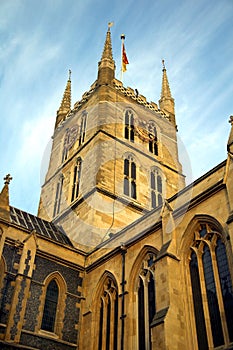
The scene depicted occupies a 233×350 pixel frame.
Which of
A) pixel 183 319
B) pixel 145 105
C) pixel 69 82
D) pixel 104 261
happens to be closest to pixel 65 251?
pixel 104 261

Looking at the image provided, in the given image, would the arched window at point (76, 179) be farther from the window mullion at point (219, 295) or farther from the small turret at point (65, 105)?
the window mullion at point (219, 295)

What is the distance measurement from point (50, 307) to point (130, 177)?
1276 centimetres

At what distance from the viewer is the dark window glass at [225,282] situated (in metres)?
13.0

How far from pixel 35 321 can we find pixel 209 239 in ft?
26.3

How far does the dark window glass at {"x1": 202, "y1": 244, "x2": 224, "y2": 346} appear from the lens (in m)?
13.1

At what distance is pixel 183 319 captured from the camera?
45.9ft

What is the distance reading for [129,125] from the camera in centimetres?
3281

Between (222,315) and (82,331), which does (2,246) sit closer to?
(82,331)

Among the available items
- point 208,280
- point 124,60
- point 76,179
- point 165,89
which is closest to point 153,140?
point 76,179

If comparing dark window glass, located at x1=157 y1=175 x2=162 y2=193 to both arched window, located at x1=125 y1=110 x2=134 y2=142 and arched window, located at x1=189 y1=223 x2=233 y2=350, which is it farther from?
arched window, located at x1=189 y1=223 x2=233 y2=350

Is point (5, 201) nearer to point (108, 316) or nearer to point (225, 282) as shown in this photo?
point (108, 316)

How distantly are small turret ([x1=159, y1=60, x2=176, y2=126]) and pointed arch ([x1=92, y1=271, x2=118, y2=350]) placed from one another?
21370mm

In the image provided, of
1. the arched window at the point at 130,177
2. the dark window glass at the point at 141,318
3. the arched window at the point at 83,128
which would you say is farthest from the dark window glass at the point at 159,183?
the dark window glass at the point at 141,318

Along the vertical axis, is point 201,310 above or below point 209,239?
below
